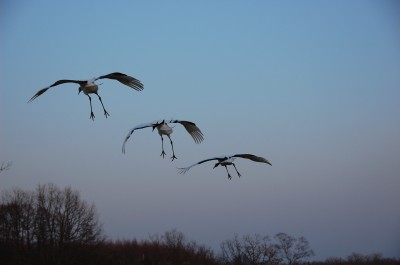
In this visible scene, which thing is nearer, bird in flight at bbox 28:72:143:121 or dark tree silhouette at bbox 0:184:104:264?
bird in flight at bbox 28:72:143:121

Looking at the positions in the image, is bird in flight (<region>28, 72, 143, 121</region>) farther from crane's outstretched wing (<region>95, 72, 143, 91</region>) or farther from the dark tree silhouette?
the dark tree silhouette

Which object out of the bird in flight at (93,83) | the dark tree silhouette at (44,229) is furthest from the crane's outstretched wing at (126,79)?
the dark tree silhouette at (44,229)

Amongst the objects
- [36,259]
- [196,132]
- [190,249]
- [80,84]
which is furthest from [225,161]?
[190,249]

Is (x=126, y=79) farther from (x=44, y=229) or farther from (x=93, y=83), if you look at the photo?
(x=44, y=229)

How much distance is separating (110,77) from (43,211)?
203ft

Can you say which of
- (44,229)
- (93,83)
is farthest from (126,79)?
(44,229)

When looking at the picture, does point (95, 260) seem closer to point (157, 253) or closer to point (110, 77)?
point (157, 253)

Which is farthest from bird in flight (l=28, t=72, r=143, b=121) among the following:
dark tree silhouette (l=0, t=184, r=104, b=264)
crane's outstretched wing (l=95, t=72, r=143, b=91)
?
dark tree silhouette (l=0, t=184, r=104, b=264)

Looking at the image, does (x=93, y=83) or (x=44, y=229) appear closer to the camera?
(x=93, y=83)

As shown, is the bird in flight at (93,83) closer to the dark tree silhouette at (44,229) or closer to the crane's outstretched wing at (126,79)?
the crane's outstretched wing at (126,79)

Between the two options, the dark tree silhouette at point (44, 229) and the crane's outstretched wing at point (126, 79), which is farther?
the dark tree silhouette at point (44, 229)

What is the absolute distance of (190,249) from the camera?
8831 centimetres

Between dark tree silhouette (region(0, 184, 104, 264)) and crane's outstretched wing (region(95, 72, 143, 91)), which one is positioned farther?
dark tree silhouette (region(0, 184, 104, 264))

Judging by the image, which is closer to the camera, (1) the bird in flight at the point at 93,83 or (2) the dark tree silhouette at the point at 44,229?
(1) the bird in flight at the point at 93,83
